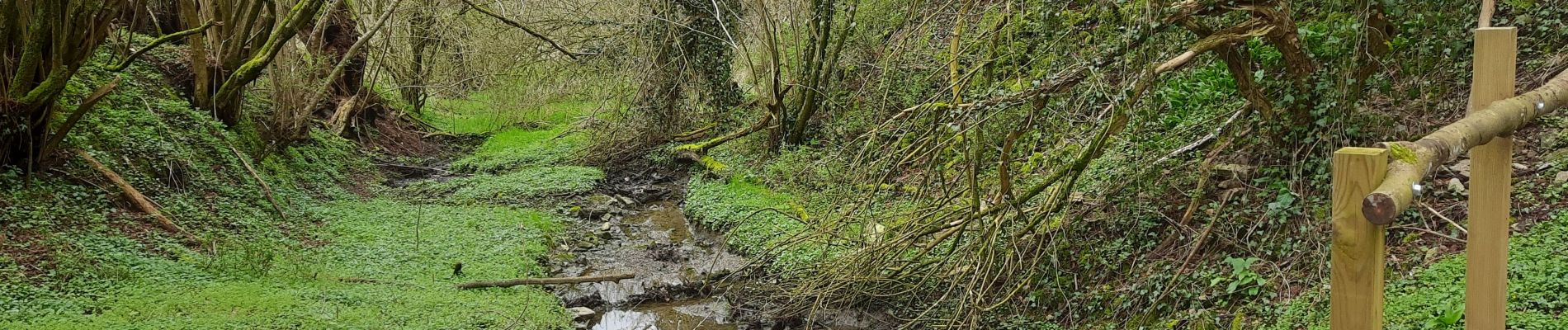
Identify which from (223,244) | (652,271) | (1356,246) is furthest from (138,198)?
(1356,246)

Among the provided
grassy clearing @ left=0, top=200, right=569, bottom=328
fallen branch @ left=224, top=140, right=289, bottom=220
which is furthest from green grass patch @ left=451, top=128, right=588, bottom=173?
grassy clearing @ left=0, top=200, right=569, bottom=328

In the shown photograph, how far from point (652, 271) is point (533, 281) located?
120 cm

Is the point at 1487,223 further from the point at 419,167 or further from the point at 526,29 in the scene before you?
the point at 419,167

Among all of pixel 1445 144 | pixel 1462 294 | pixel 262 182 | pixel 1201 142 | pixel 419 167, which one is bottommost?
pixel 419 167

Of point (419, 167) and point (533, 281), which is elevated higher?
point (533, 281)

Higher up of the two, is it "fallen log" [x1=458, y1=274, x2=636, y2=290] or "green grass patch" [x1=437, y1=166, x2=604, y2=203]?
Answer: "fallen log" [x1=458, y1=274, x2=636, y2=290]

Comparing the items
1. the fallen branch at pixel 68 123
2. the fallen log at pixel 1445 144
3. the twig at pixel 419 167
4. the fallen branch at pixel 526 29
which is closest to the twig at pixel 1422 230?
the fallen log at pixel 1445 144

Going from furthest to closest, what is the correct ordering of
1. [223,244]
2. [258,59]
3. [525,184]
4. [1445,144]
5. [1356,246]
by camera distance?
[525,184]
[258,59]
[223,244]
[1445,144]
[1356,246]

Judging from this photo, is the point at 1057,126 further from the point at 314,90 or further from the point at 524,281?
the point at 314,90

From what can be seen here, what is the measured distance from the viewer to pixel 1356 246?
180 centimetres

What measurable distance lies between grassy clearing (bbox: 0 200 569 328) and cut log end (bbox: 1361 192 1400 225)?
568 centimetres

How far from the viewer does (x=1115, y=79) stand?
203 inches

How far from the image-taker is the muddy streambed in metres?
7.08

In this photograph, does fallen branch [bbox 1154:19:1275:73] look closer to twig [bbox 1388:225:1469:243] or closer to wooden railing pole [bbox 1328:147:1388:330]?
Answer: twig [bbox 1388:225:1469:243]
